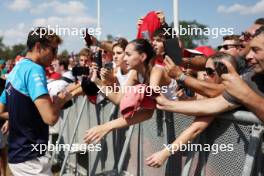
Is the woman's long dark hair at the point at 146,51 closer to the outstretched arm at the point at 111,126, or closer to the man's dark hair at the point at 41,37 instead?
the outstretched arm at the point at 111,126

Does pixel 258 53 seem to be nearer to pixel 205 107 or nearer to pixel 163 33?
pixel 205 107

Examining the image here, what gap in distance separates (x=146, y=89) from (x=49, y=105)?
2.91 ft

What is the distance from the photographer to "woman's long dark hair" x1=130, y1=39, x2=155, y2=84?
131 inches

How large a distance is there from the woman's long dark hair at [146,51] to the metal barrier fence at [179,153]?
431mm

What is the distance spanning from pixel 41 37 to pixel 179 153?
1.67 m

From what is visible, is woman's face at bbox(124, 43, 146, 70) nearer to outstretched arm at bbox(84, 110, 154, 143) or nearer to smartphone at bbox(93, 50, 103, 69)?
outstretched arm at bbox(84, 110, 154, 143)

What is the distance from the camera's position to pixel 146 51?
11.1 feet

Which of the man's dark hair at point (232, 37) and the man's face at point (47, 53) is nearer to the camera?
the man's face at point (47, 53)

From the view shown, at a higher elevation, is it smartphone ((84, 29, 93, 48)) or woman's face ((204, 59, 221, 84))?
smartphone ((84, 29, 93, 48))

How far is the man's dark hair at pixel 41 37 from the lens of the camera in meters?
3.27

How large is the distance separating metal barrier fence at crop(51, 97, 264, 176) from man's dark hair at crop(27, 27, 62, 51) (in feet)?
4.10

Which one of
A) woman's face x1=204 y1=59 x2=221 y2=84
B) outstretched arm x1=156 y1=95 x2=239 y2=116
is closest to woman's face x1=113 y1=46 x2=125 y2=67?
woman's face x1=204 y1=59 x2=221 y2=84

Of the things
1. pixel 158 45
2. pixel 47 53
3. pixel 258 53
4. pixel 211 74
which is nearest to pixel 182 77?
pixel 211 74

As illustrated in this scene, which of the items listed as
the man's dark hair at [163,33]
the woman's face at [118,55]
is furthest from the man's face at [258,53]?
the woman's face at [118,55]
